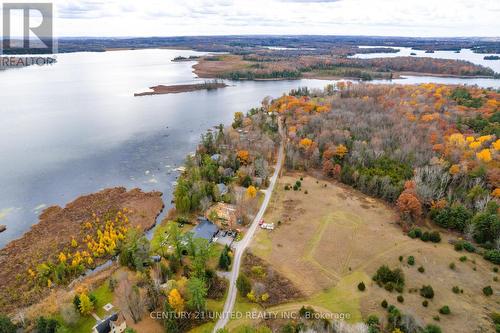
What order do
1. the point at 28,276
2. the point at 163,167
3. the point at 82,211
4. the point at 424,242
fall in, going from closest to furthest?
the point at 28,276, the point at 424,242, the point at 82,211, the point at 163,167

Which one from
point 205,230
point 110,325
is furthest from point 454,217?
point 110,325

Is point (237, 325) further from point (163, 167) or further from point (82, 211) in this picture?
point (163, 167)

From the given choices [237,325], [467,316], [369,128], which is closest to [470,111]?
[369,128]

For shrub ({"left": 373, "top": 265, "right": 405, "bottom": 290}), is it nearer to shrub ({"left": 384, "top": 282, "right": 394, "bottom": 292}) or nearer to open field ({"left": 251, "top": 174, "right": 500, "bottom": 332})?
shrub ({"left": 384, "top": 282, "right": 394, "bottom": 292})

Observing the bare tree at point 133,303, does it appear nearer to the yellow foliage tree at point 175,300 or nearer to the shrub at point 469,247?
the yellow foliage tree at point 175,300

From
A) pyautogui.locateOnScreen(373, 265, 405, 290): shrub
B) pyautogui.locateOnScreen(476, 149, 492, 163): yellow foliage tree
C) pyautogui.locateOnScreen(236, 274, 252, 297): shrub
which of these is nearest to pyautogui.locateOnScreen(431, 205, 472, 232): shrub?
pyautogui.locateOnScreen(476, 149, 492, 163): yellow foliage tree

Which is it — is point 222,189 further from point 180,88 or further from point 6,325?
point 180,88
